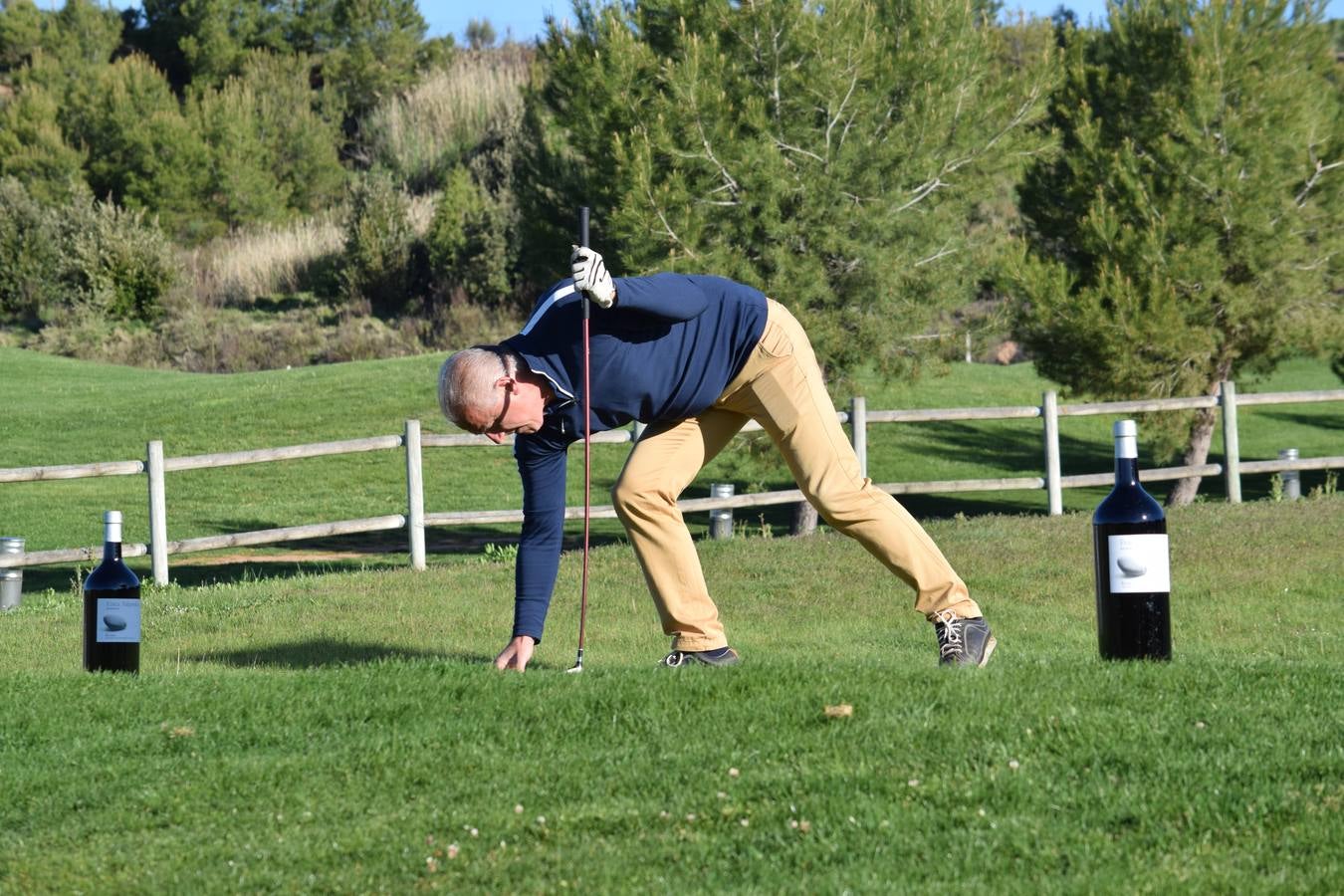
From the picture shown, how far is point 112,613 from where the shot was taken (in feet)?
21.4

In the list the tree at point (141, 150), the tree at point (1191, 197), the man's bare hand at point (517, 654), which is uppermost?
the tree at point (141, 150)

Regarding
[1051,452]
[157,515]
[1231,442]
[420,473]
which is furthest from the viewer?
[1231,442]

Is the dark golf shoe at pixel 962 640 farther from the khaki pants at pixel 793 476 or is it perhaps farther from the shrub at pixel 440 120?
the shrub at pixel 440 120

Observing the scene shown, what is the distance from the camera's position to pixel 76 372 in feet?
106

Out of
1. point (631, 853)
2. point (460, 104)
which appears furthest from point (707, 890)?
point (460, 104)

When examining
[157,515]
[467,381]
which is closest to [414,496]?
[157,515]

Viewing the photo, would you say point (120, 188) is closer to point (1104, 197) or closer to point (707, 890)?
point (1104, 197)

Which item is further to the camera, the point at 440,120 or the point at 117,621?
the point at 440,120

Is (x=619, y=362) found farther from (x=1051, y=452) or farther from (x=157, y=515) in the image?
(x=1051, y=452)

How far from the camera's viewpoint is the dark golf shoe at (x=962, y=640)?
5738mm

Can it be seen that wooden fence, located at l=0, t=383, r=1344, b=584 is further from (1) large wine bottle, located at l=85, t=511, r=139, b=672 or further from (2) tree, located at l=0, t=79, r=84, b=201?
(2) tree, located at l=0, t=79, r=84, b=201

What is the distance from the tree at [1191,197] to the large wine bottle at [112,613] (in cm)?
1262

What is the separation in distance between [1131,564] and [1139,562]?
1.1 inches

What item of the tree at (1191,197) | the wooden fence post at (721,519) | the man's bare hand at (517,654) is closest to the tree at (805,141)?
the tree at (1191,197)
